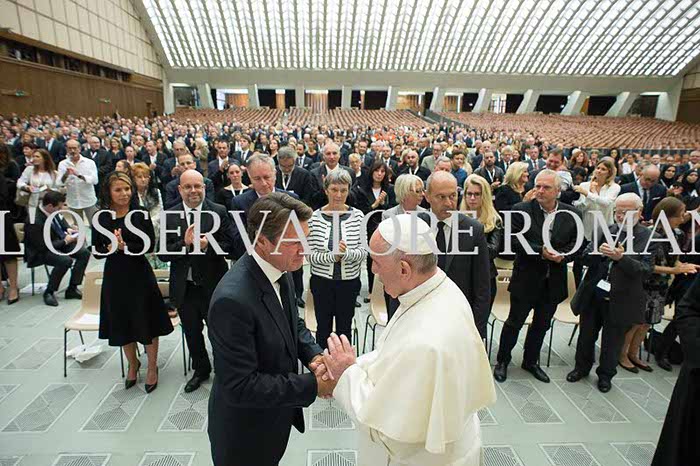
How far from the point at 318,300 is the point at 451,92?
40185 mm

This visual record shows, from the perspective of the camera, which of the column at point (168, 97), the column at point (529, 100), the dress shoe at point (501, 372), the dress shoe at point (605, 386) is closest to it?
the dress shoe at point (605, 386)

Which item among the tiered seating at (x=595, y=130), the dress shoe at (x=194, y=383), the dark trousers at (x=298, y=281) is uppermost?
the tiered seating at (x=595, y=130)

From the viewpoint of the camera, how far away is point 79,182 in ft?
22.6

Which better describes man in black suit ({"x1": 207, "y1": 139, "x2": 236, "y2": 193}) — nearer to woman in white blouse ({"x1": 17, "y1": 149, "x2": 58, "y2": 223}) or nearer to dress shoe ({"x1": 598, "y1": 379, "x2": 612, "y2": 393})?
woman in white blouse ({"x1": 17, "y1": 149, "x2": 58, "y2": 223})

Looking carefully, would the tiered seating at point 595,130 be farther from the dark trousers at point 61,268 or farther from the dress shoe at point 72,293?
the dress shoe at point 72,293

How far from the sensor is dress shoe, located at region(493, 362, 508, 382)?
12.8 feet

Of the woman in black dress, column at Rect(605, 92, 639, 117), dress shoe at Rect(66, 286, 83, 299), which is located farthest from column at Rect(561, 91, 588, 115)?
the woman in black dress

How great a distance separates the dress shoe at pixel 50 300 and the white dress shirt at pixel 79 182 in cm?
215

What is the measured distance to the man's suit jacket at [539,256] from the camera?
142 inches

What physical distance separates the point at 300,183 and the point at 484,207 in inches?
104

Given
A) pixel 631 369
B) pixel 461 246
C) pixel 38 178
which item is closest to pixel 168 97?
pixel 38 178

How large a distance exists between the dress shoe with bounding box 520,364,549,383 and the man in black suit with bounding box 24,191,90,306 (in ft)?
18.2

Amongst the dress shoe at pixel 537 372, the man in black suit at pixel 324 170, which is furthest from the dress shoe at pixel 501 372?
the man in black suit at pixel 324 170

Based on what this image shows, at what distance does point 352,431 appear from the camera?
3.19 m
